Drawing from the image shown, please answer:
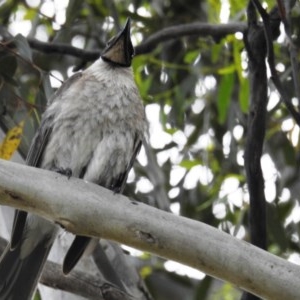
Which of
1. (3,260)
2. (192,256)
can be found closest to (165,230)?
(192,256)

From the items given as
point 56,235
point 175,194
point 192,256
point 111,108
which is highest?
point 175,194

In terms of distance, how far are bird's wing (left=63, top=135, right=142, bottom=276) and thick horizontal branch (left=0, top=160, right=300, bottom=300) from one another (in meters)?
0.33

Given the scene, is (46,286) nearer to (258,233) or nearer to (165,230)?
(258,233)

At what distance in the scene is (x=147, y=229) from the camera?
2041 mm

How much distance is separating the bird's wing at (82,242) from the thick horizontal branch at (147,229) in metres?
0.33

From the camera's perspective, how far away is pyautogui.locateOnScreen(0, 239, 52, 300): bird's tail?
2.70 metres

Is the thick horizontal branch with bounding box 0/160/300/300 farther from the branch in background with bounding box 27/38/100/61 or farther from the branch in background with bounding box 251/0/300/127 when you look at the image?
the branch in background with bounding box 27/38/100/61

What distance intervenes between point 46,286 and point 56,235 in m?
0.19

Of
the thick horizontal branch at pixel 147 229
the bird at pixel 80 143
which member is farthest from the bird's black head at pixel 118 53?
the thick horizontal branch at pixel 147 229

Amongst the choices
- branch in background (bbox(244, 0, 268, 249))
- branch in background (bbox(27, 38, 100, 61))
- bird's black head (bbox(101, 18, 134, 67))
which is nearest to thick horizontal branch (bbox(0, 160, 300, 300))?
branch in background (bbox(244, 0, 268, 249))

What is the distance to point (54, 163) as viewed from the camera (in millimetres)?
2889

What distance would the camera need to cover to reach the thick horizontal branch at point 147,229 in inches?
76.9

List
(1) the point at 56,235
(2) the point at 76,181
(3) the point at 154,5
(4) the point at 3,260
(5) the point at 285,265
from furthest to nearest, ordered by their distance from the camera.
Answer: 1. (3) the point at 154,5
2. (1) the point at 56,235
3. (4) the point at 3,260
4. (2) the point at 76,181
5. (5) the point at 285,265

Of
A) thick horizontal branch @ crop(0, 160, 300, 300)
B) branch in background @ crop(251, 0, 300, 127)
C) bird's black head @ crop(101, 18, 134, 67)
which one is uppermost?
bird's black head @ crop(101, 18, 134, 67)
